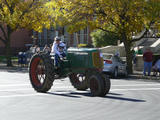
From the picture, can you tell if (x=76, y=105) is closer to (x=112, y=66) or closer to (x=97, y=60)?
(x=97, y=60)

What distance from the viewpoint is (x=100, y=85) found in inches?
552

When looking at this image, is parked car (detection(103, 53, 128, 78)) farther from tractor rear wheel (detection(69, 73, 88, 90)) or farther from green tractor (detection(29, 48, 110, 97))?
green tractor (detection(29, 48, 110, 97))

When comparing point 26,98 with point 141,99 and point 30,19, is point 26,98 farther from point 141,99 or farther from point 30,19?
point 30,19

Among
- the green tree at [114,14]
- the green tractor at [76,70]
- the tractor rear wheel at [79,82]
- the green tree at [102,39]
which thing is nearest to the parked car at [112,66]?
the green tree at [114,14]

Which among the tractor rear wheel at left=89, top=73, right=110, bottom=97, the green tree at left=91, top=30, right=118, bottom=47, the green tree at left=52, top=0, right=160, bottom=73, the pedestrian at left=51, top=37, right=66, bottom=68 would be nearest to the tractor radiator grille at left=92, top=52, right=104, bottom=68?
the tractor rear wheel at left=89, top=73, right=110, bottom=97

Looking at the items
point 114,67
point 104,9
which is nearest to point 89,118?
point 114,67

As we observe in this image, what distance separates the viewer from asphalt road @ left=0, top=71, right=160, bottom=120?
1023cm

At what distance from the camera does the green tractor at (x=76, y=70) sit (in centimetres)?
1423

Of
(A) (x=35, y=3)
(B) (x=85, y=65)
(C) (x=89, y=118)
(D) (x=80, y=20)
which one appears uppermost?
(A) (x=35, y=3)

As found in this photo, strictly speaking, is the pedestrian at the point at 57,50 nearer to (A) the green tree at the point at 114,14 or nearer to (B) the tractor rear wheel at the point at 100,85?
(B) the tractor rear wheel at the point at 100,85

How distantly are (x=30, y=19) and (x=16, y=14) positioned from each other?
149cm

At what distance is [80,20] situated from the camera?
26.7 metres

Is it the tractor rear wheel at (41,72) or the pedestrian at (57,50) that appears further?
the pedestrian at (57,50)

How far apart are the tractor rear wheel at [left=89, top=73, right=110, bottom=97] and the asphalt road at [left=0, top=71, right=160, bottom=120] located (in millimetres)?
276
